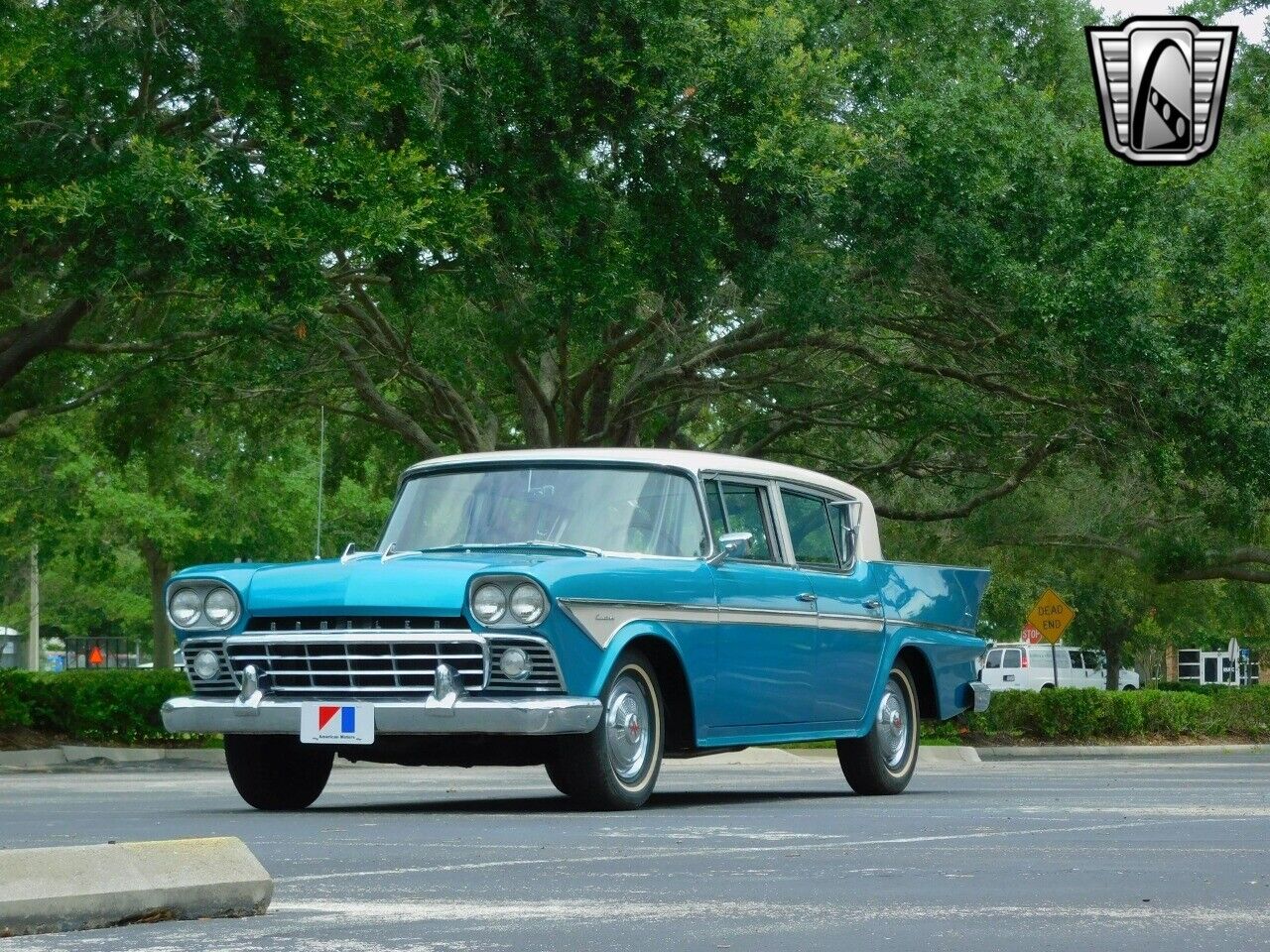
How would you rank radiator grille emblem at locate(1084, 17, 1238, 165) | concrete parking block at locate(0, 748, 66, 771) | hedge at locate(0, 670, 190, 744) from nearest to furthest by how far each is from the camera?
concrete parking block at locate(0, 748, 66, 771) < radiator grille emblem at locate(1084, 17, 1238, 165) < hedge at locate(0, 670, 190, 744)

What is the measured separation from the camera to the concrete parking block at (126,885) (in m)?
6.11

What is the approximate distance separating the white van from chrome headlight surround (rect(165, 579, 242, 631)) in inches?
2547

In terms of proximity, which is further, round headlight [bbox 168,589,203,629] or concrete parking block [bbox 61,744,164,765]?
concrete parking block [bbox 61,744,164,765]

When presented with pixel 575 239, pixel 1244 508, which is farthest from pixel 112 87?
pixel 1244 508

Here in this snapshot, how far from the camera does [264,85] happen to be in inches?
789

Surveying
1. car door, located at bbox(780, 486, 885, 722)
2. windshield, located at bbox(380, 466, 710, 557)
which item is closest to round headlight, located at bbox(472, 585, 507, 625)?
windshield, located at bbox(380, 466, 710, 557)

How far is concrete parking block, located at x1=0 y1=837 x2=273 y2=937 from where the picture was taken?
6109 millimetres

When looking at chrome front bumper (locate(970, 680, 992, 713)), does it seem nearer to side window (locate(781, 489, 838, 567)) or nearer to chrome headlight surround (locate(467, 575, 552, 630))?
side window (locate(781, 489, 838, 567))

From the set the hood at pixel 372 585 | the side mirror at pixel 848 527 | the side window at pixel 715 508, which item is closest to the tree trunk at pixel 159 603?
the side mirror at pixel 848 527

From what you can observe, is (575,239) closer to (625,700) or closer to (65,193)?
(65,193)

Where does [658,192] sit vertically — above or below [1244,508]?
above

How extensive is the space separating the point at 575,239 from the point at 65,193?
6.20m

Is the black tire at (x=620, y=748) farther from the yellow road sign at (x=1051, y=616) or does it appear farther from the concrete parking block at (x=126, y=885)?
the yellow road sign at (x=1051, y=616)

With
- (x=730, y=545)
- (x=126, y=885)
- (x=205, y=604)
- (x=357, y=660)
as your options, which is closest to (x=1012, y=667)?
(x=730, y=545)
